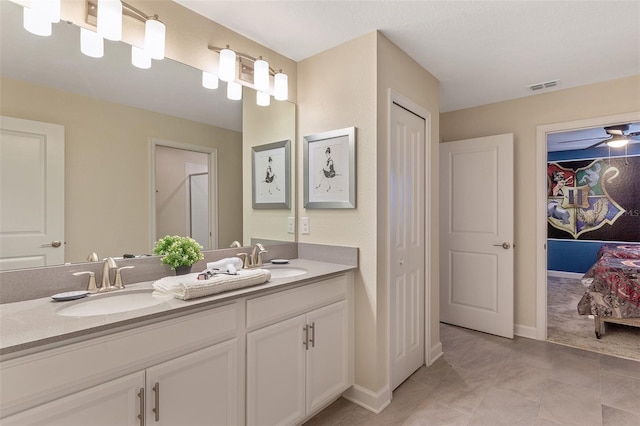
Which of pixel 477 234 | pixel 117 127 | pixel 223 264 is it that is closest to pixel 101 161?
pixel 117 127

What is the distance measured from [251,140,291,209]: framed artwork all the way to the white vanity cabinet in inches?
30.9

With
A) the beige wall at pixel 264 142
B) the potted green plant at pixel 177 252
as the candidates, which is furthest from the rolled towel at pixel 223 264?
the beige wall at pixel 264 142

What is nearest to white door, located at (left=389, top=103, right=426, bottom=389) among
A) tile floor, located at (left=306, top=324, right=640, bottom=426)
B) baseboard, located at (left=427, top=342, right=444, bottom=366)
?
baseboard, located at (left=427, top=342, right=444, bottom=366)

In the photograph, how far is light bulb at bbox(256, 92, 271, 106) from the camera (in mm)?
2254

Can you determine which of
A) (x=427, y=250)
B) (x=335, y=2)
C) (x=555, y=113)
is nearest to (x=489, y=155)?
(x=555, y=113)

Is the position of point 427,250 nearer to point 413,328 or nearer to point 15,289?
point 413,328

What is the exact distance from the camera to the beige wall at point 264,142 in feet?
7.43

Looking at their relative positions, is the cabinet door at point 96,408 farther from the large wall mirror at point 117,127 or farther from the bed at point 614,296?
the bed at point 614,296

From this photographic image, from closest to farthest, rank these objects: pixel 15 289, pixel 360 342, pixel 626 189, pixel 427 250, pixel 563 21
→ 1. pixel 15 289
2. pixel 563 21
3. pixel 360 342
4. pixel 427 250
5. pixel 626 189

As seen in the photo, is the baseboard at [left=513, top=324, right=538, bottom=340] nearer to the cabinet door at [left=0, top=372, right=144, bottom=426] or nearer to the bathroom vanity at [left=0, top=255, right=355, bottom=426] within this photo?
the bathroom vanity at [left=0, top=255, right=355, bottom=426]

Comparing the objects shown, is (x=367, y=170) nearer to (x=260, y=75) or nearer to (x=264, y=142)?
(x=264, y=142)

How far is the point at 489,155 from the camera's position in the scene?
3287mm

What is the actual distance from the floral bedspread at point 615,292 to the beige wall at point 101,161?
3.93 metres

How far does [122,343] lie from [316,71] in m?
2.05
